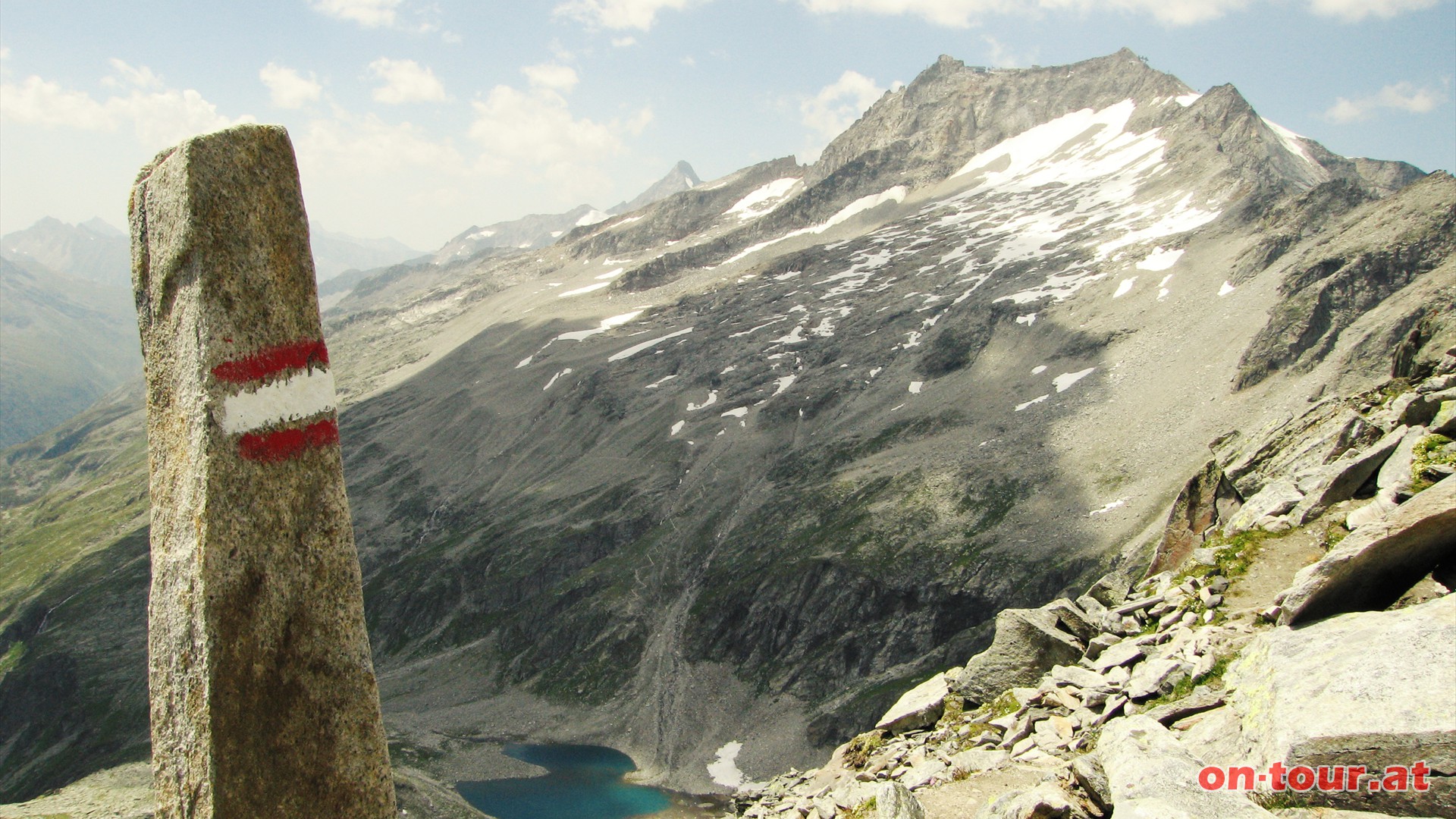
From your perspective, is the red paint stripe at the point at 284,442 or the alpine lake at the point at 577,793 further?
the alpine lake at the point at 577,793

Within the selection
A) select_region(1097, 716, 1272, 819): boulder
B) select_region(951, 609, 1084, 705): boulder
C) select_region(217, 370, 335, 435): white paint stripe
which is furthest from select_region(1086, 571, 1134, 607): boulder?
select_region(217, 370, 335, 435): white paint stripe

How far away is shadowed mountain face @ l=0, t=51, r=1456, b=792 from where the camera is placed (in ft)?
263

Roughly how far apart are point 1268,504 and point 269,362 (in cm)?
1788

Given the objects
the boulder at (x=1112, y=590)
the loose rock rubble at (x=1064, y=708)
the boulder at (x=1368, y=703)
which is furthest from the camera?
the boulder at (x=1112, y=590)

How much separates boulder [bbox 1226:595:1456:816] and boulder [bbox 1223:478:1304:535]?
29.6ft

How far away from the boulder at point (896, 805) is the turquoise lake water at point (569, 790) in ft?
234

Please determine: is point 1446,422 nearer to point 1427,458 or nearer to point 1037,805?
point 1427,458

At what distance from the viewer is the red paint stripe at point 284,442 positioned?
19.2ft

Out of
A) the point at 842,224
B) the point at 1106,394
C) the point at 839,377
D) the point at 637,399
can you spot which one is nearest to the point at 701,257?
the point at 842,224

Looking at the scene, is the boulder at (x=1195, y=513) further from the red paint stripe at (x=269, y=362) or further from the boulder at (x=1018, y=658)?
the red paint stripe at (x=269, y=362)

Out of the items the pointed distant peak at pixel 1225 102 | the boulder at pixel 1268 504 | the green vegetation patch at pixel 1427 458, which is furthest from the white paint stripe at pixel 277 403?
the pointed distant peak at pixel 1225 102

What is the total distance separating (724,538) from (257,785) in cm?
10139

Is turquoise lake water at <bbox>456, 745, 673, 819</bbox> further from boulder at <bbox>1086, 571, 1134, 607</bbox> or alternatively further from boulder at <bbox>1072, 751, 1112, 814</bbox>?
boulder at <bbox>1072, 751, 1112, 814</bbox>

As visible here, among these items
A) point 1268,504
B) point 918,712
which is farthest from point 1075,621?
point 1268,504
